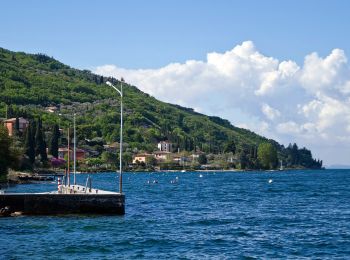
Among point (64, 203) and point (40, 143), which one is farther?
point (40, 143)

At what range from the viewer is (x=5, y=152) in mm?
106375

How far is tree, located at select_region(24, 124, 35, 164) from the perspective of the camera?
173750mm

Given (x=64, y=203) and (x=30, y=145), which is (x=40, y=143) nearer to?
(x=30, y=145)

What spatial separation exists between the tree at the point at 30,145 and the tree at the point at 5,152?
6183cm

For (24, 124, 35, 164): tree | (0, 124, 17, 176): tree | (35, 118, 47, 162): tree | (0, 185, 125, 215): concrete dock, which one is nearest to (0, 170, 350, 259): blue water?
(0, 185, 125, 215): concrete dock

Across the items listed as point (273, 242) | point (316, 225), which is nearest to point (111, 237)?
point (273, 242)

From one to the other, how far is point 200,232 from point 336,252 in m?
11.2

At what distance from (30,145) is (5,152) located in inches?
2776

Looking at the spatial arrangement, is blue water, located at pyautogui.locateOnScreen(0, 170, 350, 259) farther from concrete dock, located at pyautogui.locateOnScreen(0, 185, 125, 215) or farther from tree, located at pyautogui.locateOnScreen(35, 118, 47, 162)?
tree, located at pyautogui.locateOnScreen(35, 118, 47, 162)

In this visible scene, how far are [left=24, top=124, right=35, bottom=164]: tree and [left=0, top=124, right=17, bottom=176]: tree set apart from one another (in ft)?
203

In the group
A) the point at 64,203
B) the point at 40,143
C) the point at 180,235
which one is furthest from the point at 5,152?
the point at 40,143

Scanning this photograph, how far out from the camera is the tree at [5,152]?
10488 cm

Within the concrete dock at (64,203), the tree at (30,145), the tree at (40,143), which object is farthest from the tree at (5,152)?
the tree at (40,143)

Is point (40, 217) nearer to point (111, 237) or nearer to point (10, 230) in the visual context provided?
point (10, 230)
